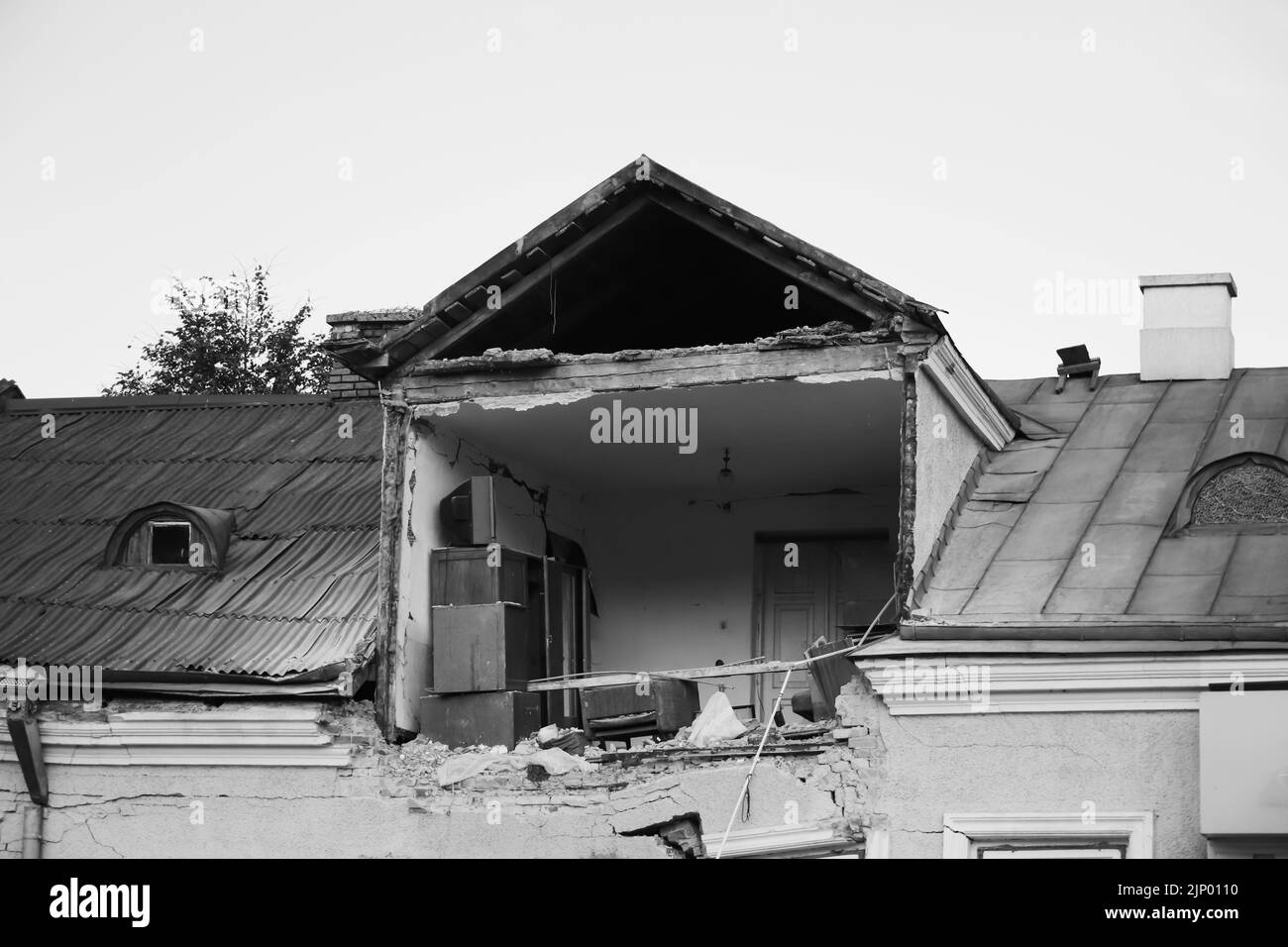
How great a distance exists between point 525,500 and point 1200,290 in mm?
5987

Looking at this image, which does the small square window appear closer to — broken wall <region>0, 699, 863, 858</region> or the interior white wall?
broken wall <region>0, 699, 863, 858</region>

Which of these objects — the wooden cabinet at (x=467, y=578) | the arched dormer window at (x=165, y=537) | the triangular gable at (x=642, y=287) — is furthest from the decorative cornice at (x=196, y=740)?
the triangular gable at (x=642, y=287)

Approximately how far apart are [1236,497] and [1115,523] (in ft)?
2.79

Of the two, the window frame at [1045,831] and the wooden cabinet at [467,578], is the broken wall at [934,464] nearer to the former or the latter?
the window frame at [1045,831]

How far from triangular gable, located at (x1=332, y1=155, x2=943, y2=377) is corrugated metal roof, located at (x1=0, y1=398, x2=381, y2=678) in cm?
189

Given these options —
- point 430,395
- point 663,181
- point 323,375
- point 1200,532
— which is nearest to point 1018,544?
point 1200,532

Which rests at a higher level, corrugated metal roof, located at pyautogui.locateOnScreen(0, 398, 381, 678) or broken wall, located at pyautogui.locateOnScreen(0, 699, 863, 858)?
corrugated metal roof, located at pyautogui.locateOnScreen(0, 398, 381, 678)

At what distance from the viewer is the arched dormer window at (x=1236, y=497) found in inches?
460

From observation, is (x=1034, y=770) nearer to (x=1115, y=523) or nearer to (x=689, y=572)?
(x=1115, y=523)

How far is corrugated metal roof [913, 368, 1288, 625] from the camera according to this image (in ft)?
35.8

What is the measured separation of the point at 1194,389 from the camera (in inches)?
556

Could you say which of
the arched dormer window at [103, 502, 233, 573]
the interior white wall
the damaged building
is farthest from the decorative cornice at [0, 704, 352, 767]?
the arched dormer window at [103, 502, 233, 573]

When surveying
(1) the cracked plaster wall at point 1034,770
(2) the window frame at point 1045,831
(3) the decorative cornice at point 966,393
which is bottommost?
(2) the window frame at point 1045,831

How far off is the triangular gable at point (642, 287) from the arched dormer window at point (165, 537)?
7.39ft
